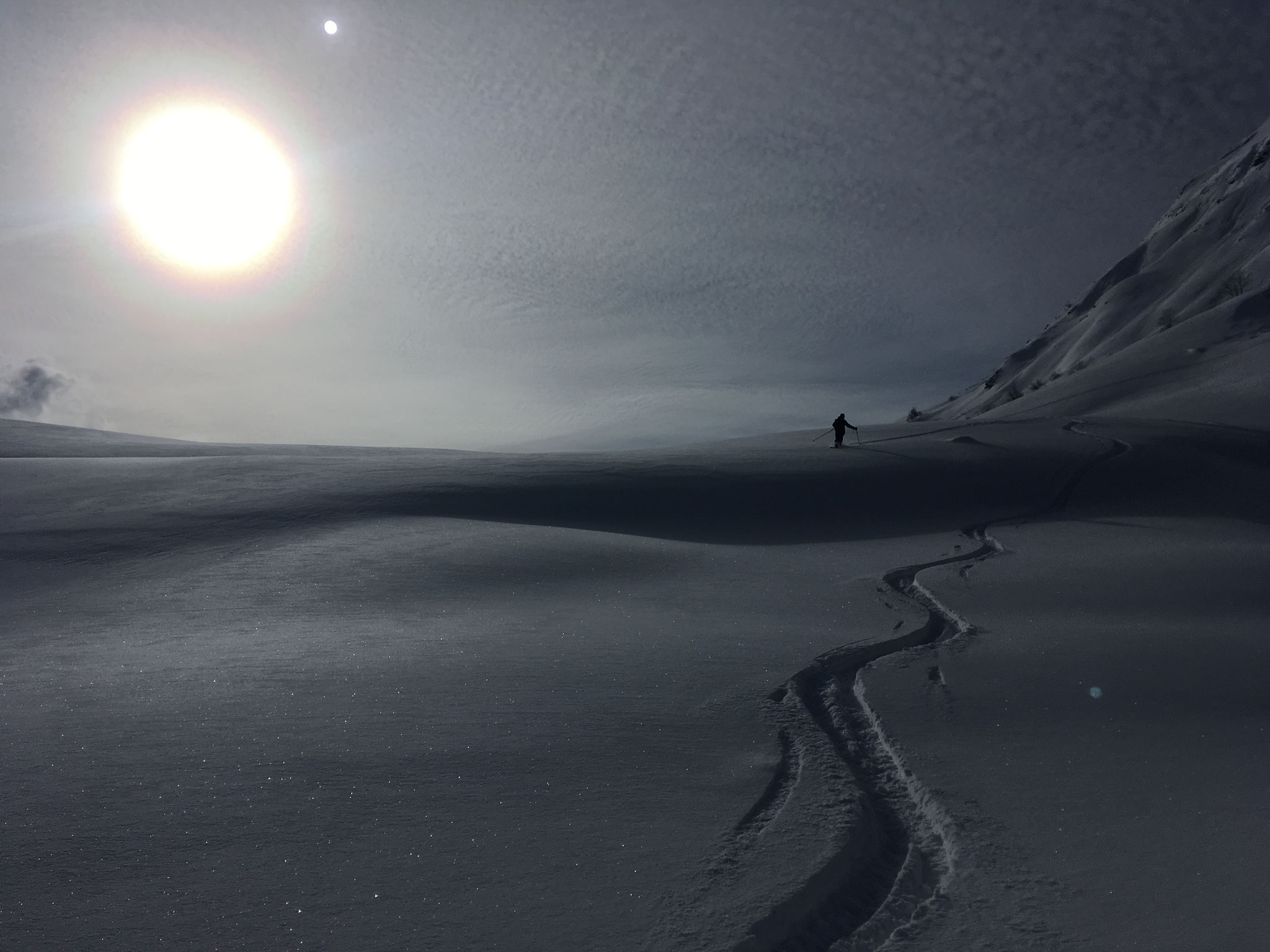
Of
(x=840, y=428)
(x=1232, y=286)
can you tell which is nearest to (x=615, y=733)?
(x=840, y=428)

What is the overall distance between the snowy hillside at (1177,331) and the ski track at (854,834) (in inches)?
750

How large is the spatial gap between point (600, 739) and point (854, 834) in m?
1.47

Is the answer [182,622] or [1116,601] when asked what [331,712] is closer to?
[182,622]

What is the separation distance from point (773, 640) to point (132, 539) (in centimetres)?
797

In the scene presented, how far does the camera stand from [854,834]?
11.0 ft

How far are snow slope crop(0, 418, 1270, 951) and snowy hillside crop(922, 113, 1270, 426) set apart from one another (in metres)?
16.0

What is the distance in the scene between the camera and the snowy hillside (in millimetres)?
23844

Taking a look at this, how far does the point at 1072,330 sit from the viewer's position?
66.1 m

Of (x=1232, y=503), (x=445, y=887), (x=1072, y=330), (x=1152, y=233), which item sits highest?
(x=1152, y=233)

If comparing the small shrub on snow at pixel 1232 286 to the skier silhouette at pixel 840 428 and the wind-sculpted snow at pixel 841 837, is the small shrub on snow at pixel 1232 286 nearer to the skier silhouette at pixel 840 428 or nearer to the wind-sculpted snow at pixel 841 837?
the skier silhouette at pixel 840 428

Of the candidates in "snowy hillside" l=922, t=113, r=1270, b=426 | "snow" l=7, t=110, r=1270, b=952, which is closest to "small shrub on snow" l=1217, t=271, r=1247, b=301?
"snowy hillside" l=922, t=113, r=1270, b=426

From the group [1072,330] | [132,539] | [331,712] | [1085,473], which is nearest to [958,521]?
[1085,473]

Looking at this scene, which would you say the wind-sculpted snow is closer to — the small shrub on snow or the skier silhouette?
the skier silhouette

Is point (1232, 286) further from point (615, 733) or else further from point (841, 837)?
point (841, 837)
